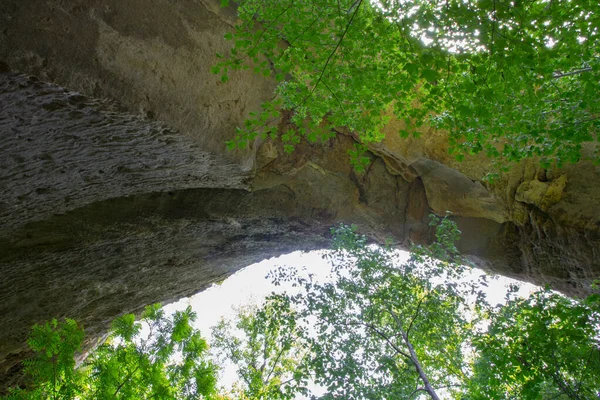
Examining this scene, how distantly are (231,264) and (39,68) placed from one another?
7.86 metres

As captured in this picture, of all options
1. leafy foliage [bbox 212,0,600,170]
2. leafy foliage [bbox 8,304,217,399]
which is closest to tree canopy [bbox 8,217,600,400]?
leafy foliage [bbox 8,304,217,399]

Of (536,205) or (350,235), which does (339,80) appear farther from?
(536,205)

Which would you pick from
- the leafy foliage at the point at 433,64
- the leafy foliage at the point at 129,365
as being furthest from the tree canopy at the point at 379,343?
the leafy foliage at the point at 433,64

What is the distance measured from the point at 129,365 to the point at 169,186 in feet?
9.29

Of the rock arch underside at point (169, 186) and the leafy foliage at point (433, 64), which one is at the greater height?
the leafy foliage at point (433, 64)

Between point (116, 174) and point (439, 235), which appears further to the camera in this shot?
point (439, 235)

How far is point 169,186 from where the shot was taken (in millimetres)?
6242

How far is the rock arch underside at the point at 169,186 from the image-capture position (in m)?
3.53

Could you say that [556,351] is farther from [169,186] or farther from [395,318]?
[169,186]

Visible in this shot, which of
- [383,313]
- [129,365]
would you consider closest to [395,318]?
[383,313]

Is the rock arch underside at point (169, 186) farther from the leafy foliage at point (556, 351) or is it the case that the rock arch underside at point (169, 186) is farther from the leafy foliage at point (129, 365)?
the leafy foliage at point (556, 351)

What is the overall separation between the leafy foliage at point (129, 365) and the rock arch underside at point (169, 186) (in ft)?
6.51

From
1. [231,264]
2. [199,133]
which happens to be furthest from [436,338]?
[199,133]

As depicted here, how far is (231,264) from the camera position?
10367mm
